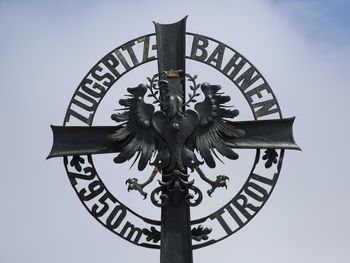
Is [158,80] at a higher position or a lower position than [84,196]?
→ higher

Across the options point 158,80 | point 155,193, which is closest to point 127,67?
point 158,80

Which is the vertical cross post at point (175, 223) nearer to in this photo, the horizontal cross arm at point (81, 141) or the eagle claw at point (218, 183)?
the eagle claw at point (218, 183)

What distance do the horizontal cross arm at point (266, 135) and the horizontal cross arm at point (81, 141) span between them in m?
1.32

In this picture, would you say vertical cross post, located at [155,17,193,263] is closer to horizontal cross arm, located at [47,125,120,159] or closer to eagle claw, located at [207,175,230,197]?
eagle claw, located at [207,175,230,197]

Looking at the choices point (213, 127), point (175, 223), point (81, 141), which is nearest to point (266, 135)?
point (213, 127)

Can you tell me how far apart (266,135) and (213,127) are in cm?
61

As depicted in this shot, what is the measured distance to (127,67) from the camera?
17.0 metres

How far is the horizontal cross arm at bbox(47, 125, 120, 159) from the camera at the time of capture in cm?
1673

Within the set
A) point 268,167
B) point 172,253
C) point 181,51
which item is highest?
point 181,51

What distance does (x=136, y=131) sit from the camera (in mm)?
16609

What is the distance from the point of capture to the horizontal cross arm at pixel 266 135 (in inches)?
659

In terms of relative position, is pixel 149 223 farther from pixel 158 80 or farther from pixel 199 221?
pixel 158 80

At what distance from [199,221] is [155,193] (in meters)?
0.57

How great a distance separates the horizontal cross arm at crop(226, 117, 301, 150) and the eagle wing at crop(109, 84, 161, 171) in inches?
34.4
